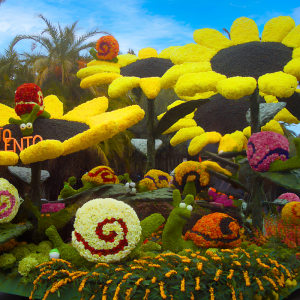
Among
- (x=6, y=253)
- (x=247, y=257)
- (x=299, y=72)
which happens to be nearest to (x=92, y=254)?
(x=6, y=253)

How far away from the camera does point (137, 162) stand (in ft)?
39.4

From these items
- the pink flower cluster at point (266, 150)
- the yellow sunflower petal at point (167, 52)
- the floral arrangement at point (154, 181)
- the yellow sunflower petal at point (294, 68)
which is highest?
the yellow sunflower petal at point (167, 52)

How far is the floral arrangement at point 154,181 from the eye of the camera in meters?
5.73

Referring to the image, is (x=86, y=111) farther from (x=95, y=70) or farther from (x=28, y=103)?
(x=95, y=70)

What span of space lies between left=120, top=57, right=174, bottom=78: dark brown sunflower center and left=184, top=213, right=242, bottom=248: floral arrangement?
3.56 meters

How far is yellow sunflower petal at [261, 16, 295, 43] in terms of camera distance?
16.5 feet

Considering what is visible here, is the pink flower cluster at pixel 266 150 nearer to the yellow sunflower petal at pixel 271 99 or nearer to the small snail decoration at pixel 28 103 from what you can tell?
the yellow sunflower petal at pixel 271 99

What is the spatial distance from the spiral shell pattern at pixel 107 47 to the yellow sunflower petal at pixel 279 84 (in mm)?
3729

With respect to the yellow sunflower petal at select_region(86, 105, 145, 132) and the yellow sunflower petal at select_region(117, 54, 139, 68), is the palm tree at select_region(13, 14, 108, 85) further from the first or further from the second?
the yellow sunflower petal at select_region(86, 105, 145, 132)

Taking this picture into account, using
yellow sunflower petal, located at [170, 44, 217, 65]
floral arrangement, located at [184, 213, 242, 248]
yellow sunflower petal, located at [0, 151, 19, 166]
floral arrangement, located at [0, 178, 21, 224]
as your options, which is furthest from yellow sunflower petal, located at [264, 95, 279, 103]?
floral arrangement, located at [0, 178, 21, 224]

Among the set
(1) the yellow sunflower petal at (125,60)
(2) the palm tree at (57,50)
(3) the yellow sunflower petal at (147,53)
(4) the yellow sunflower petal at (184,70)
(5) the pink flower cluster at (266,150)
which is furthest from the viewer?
(2) the palm tree at (57,50)

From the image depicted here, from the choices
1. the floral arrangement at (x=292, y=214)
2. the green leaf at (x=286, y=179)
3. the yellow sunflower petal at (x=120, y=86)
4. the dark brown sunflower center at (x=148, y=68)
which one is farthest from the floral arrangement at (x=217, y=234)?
the dark brown sunflower center at (x=148, y=68)

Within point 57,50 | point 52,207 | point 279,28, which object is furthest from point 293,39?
point 57,50

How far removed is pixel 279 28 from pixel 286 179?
2.74 meters
